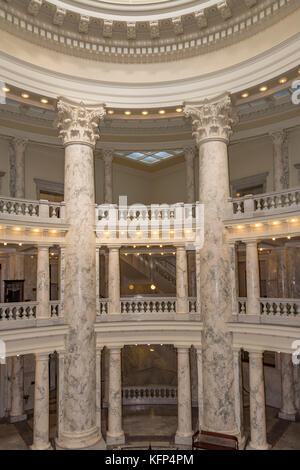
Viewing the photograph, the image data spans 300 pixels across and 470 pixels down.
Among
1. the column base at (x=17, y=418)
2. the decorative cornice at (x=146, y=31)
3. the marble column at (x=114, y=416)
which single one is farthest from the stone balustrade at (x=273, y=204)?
the column base at (x=17, y=418)

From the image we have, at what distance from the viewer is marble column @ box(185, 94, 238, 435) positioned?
13.4 m

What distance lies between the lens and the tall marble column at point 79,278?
43.2ft

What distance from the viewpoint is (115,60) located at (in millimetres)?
15219

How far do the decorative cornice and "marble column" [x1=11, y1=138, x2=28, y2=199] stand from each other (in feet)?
15.6

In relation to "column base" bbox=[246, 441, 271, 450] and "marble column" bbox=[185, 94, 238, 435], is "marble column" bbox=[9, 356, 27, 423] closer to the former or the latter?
"marble column" bbox=[185, 94, 238, 435]

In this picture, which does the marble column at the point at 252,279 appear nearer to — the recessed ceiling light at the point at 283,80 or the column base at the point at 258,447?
the column base at the point at 258,447

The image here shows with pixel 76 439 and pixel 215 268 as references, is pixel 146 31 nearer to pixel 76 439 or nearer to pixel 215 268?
pixel 215 268

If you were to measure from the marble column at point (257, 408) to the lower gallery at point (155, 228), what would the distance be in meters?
0.05

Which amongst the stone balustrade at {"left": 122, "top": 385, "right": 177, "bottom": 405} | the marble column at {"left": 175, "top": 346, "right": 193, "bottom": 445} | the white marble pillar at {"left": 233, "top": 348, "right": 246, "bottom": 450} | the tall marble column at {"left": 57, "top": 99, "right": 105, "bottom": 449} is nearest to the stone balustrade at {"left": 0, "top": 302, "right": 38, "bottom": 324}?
the tall marble column at {"left": 57, "top": 99, "right": 105, "bottom": 449}

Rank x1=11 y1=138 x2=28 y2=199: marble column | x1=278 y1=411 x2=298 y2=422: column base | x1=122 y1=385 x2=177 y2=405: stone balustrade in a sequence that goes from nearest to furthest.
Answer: x1=278 y1=411 x2=298 y2=422: column base → x1=11 y1=138 x2=28 y2=199: marble column → x1=122 y1=385 x2=177 y2=405: stone balustrade

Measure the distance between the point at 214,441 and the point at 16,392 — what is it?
8.66 meters
